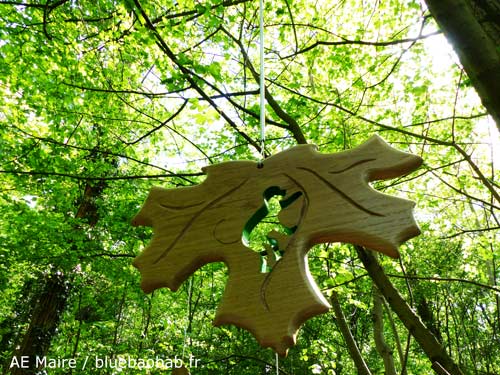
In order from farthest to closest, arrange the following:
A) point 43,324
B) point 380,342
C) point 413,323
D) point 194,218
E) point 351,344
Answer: point 43,324, point 380,342, point 351,344, point 413,323, point 194,218

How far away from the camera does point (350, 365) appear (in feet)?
35.8

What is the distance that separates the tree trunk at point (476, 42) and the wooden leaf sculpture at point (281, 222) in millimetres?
379

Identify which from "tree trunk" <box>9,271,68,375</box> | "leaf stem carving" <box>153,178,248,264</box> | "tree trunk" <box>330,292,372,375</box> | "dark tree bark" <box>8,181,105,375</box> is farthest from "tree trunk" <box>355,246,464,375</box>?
"tree trunk" <box>9,271,68,375</box>

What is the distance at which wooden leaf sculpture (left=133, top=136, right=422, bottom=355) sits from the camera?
770mm

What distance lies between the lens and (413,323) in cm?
206

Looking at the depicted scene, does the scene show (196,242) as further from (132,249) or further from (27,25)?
(132,249)

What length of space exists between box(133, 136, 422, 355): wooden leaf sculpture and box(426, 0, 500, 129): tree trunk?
0.38m

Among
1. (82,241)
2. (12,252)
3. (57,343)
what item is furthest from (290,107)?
(57,343)

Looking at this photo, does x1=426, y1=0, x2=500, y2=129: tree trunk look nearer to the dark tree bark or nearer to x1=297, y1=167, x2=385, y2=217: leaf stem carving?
x1=297, y1=167, x2=385, y2=217: leaf stem carving

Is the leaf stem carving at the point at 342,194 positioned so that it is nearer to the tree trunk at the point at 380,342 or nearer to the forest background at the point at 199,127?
the forest background at the point at 199,127

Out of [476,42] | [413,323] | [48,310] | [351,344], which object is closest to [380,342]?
[351,344]

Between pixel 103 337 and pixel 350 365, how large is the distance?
289 inches

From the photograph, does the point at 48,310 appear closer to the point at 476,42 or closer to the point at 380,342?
the point at 380,342

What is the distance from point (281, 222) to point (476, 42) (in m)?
0.75
